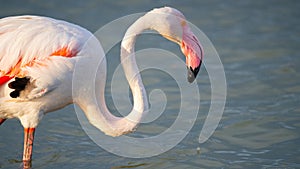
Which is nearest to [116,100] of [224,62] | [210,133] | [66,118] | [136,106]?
[66,118]

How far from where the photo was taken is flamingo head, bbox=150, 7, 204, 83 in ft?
19.7

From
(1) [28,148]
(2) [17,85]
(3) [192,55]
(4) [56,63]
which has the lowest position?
(1) [28,148]

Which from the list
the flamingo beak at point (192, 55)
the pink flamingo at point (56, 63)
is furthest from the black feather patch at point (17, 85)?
the flamingo beak at point (192, 55)

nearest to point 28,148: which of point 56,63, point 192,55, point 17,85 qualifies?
point 17,85

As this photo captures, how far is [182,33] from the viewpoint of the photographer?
6.10 metres

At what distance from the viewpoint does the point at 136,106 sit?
605cm

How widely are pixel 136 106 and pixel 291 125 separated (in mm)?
3019

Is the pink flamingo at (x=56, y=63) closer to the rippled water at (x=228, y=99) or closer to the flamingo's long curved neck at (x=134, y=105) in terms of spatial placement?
the flamingo's long curved neck at (x=134, y=105)

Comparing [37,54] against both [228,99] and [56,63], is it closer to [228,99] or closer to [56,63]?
[56,63]

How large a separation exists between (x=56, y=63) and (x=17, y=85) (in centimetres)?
44

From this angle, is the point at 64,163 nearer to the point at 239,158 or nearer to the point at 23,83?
the point at 23,83

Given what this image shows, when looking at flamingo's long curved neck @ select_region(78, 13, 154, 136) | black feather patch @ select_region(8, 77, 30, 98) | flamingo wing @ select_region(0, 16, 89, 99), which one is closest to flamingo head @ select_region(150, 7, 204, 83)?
flamingo's long curved neck @ select_region(78, 13, 154, 136)

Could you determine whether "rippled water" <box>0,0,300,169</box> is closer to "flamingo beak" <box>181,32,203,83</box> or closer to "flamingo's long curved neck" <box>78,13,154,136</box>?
"flamingo's long curved neck" <box>78,13,154,136</box>

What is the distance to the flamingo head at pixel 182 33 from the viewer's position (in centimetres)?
601
